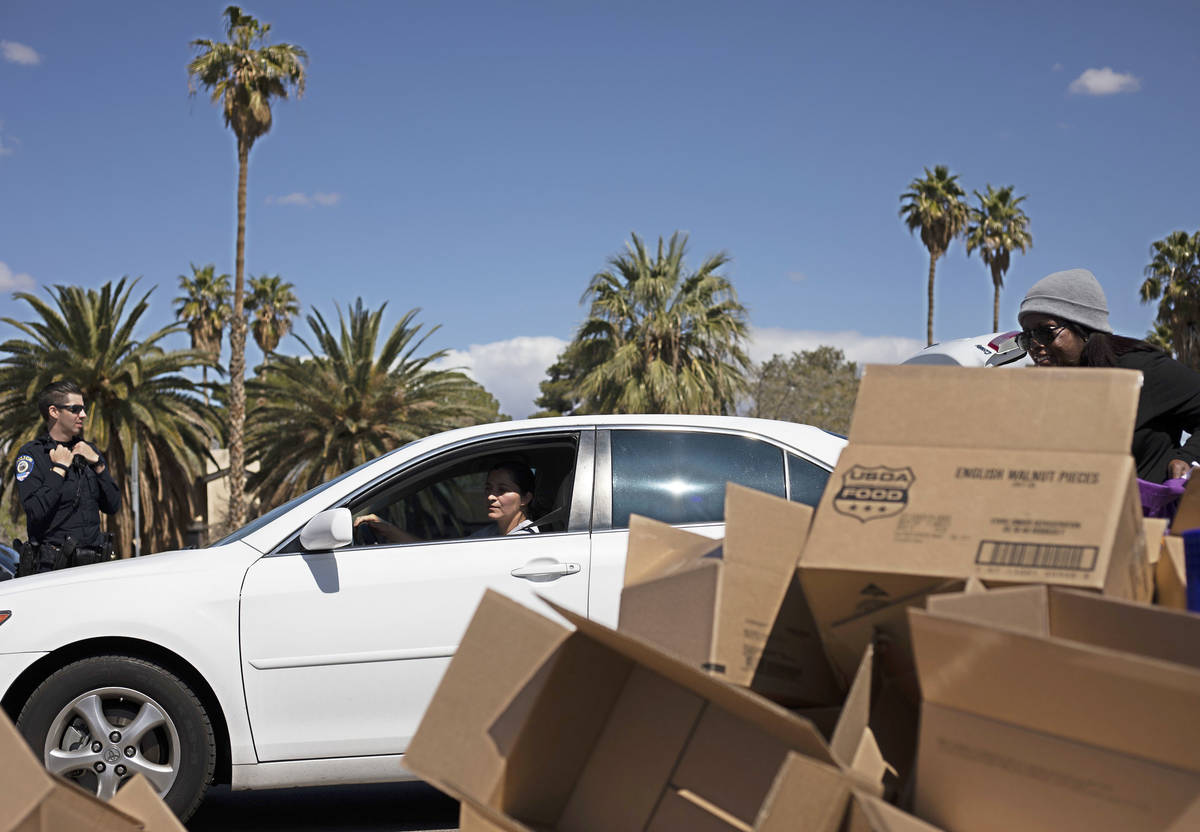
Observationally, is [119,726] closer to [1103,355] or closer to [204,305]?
[1103,355]

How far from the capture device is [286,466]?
23.2 m

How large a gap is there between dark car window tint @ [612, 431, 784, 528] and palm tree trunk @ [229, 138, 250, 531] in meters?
21.7

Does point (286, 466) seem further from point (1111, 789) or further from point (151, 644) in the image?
point (1111, 789)

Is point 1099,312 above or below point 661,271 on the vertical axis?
below

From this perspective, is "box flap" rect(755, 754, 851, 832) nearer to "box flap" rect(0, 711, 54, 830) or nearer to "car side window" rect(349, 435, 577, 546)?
"box flap" rect(0, 711, 54, 830)

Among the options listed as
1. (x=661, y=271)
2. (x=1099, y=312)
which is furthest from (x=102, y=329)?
(x=1099, y=312)

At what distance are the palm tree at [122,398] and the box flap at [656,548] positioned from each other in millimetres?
21680

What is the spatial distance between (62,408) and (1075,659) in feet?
19.5

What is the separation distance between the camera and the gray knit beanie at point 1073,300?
3279 millimetres

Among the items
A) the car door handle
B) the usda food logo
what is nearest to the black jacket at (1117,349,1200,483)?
the usda food logo

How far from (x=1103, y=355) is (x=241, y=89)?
86.2 ft

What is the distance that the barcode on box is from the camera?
1799mm

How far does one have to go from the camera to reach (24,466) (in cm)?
609

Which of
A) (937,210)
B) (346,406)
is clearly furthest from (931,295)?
(346,406)
